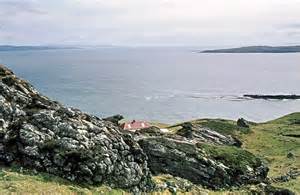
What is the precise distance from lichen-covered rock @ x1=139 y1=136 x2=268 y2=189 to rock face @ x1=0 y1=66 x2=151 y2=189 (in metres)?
4.75

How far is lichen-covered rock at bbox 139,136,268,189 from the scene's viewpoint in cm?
3238

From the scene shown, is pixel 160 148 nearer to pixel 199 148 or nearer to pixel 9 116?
pixel 199 148

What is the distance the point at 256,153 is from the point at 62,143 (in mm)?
47382

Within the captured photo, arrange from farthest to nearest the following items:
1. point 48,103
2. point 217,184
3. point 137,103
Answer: point 137,103 → point 217,184 → point 48,103

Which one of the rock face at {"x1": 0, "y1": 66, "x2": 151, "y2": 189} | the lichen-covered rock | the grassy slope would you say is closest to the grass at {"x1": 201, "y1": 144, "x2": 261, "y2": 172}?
the lichen-covered rock

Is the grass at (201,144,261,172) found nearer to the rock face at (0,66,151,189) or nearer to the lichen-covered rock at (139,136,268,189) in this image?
the lichen-covered rock at (139,136,268,189)

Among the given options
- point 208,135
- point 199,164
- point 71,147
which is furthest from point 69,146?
point 208,135

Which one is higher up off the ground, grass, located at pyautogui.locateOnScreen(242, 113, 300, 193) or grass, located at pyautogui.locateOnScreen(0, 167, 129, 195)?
grass, located at pyautogui.locateOnScreen(0, 167, 129, 195)

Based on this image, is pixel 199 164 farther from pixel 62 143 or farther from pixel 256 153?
pixel 256 153

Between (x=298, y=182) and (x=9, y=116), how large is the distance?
88.4 feet

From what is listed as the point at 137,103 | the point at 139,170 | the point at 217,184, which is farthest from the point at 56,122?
the point at 137,103

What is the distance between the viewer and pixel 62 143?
24.9 metres

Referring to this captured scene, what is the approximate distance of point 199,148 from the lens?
35.6m

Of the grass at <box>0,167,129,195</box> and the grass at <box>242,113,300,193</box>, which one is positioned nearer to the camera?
the grass at <box>0,167,129,195</box>
